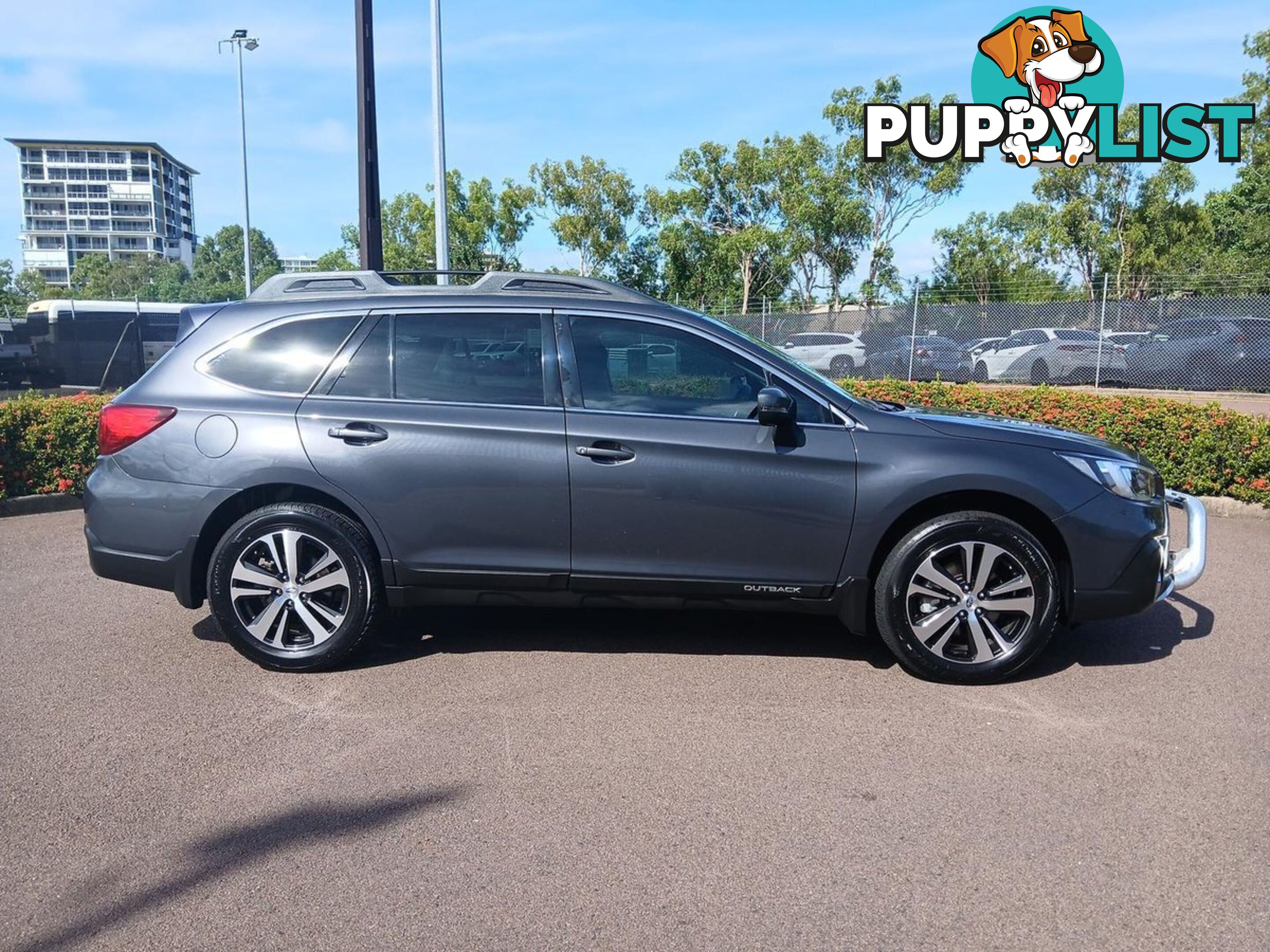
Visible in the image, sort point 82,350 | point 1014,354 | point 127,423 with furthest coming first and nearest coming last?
point 82,350
point 1014,354
point 127,423

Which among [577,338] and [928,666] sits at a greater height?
[577,338]

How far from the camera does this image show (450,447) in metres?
4.77

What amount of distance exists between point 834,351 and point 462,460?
72.1ft

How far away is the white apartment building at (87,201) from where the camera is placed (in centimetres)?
14600

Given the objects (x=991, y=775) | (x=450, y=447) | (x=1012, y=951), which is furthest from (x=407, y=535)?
(x=1012, y=951)

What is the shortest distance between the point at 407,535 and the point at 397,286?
1.30m

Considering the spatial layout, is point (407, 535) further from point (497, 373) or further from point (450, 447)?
point (497, 373)

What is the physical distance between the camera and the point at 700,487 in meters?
4.69

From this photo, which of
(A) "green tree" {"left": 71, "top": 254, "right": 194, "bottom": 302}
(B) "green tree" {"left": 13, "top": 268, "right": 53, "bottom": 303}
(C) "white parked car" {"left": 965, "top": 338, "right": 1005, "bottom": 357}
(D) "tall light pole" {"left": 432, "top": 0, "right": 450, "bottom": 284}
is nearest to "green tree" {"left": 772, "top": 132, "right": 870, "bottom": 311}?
(C) "white parked car" {"left": 965, "top": 338, "right": 1005, "bottom": 357}

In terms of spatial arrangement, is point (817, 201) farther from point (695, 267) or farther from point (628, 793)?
point (628, 793)

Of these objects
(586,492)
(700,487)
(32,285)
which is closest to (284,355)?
(586,492)

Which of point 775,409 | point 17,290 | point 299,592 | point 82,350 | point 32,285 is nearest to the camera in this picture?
point 775,409

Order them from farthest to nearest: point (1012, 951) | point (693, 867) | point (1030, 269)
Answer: point (1030, 269) < point (693, 867) < point (1012, 951)

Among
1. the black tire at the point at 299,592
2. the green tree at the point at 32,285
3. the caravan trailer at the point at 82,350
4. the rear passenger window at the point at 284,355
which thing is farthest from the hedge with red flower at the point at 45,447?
the green tree at the point at 32,285
